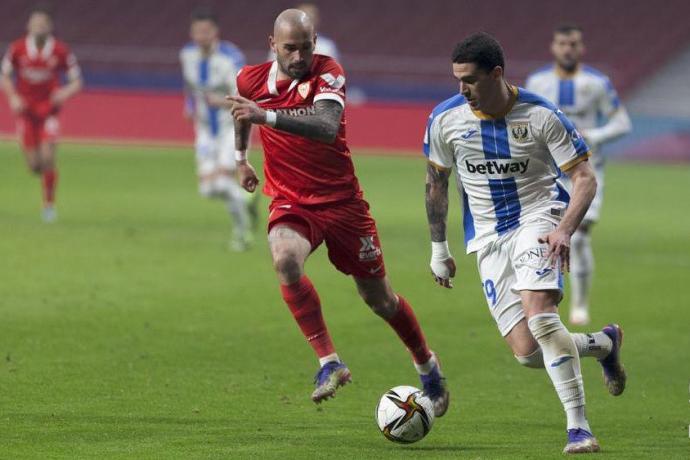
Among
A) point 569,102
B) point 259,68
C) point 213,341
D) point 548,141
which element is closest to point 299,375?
point 213,341

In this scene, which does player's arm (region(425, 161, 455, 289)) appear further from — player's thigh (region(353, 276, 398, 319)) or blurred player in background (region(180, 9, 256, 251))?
blurred player in background (region(180, 9, 256, 251))

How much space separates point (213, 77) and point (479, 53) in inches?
400

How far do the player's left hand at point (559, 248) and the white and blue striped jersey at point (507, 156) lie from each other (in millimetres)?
393

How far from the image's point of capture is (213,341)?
35.1 ft

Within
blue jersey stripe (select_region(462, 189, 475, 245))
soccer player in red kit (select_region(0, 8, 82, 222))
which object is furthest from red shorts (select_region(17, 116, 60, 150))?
blue jersey stripe (select_region(462, 189, 475, 245))

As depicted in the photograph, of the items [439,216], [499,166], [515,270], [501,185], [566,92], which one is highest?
[499,166]

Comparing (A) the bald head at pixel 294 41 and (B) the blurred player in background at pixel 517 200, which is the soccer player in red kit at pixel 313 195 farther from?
(B) the blurred player in background at pixel 517 200

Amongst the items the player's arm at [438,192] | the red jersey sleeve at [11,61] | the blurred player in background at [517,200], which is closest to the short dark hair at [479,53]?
the blurred player in background at [517,200]

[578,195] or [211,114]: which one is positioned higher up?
[578,195]

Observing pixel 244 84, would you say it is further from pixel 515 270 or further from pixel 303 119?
pixel 515 270

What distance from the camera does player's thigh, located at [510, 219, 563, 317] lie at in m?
7.01

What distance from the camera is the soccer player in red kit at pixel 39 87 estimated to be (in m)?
18.9

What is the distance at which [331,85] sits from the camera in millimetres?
7812

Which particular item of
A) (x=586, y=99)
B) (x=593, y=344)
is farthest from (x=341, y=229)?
(x=586, y=99)
